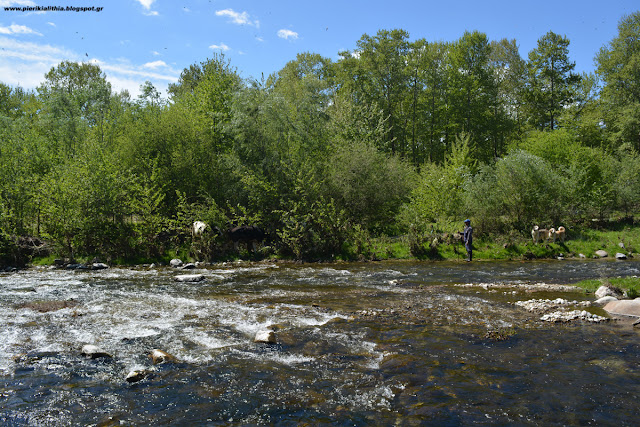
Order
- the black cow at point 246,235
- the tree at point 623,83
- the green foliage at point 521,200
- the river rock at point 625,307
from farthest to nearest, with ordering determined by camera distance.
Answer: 1. the tree at point 623,83
2. the green foliage at point 521,200
3. the black cow at point 246,235
4. the river rock at point 625,307

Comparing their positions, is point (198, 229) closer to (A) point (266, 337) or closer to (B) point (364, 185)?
(B) point (364, 185)

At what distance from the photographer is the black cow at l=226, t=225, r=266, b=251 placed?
93.8 ft

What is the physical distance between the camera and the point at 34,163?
29969 millimetres

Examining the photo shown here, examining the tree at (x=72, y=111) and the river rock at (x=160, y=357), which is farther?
the tree at (x=72, y=111)

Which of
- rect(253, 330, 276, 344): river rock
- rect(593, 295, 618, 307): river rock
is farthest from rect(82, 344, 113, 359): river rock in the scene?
rect(593, 295, 618, 307): river rock

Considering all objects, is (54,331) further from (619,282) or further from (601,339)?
(619,282)

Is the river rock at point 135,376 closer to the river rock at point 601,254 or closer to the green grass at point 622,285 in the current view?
the green grass at point 622,285

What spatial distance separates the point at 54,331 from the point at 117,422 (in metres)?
6.11

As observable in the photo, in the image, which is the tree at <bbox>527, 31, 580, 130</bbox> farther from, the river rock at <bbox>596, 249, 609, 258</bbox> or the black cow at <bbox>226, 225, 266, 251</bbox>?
the black cow at <bbox>226, 225, 266, 251</bbox>

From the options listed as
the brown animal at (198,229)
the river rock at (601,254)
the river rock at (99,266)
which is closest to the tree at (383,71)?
the river rock at (601,254)

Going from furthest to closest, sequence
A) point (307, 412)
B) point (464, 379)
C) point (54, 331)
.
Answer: point (54, 331), point (464, 379), point (307, 412)

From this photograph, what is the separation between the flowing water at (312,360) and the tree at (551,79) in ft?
145

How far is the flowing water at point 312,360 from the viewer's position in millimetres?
7359

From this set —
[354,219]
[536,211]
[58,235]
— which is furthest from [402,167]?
[58,235]
